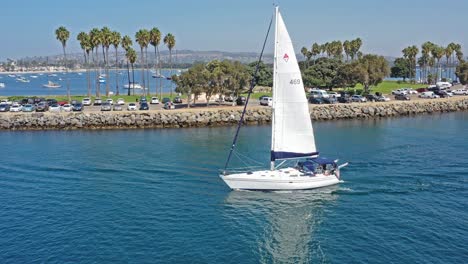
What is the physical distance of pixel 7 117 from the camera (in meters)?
78.2

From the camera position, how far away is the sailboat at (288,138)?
3966cm

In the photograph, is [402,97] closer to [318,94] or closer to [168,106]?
[318,94]

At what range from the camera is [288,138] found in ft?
137

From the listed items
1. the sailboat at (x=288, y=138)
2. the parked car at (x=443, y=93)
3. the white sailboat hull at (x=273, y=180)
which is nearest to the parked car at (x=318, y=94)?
the parked car at (x=443, y=93)

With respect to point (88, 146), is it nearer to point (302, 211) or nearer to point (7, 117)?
point (7, 117)

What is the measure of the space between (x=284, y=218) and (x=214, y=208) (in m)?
5.65

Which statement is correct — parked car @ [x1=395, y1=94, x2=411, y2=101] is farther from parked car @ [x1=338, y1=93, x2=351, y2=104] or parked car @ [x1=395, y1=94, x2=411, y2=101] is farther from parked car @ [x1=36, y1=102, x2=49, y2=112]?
parked car @ [x1=36, y1=102, x2=49, y2=112]

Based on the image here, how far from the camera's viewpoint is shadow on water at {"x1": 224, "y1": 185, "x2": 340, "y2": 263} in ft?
97.0

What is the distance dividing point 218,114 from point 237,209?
44.7 m

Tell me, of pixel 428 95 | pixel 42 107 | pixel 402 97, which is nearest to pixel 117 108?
pixel 42 107

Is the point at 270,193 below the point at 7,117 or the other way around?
below

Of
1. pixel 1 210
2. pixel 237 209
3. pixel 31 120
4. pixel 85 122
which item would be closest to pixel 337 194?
pixel 237 209

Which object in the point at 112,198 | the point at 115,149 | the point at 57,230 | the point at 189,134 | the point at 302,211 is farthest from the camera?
the point at 189,134

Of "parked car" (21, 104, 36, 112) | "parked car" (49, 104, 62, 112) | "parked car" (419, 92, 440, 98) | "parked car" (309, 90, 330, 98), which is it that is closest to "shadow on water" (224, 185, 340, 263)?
"parked car" (49, 104, 62, 112)
